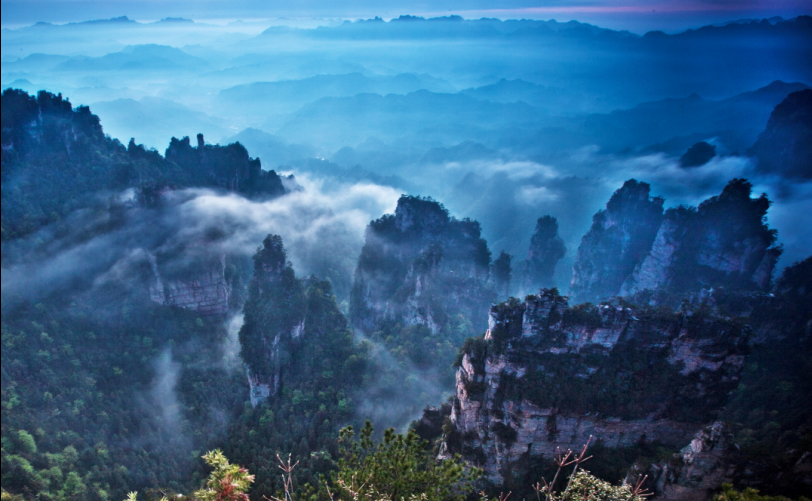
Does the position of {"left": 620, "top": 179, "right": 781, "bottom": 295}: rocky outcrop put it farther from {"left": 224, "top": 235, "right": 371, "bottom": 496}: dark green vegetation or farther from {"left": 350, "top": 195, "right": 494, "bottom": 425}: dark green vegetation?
{"left": 224, "top": 235, "right": 371, "bottom": 496}: dark green vegetation

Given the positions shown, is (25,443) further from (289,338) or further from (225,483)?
(225,483)

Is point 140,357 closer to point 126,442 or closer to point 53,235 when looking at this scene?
point 126,442

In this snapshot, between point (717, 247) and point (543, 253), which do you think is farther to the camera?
point (543, 253)

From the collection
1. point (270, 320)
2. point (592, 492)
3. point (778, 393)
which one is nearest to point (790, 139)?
point (778, 393)

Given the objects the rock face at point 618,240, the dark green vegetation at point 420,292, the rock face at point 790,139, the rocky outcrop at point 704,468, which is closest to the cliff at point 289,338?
the dark green vegetation at point 420,292

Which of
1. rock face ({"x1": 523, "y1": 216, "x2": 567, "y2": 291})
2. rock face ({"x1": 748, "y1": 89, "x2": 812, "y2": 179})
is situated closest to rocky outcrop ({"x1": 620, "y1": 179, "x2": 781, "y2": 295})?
rock face ({"x1": 523, "y1": 216, "x2": 567, "y2": 291})

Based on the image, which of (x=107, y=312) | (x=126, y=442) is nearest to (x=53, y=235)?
(x=107, y=312)

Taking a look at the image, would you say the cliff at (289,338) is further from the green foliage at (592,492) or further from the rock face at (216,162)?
the rock face at (216,162)
